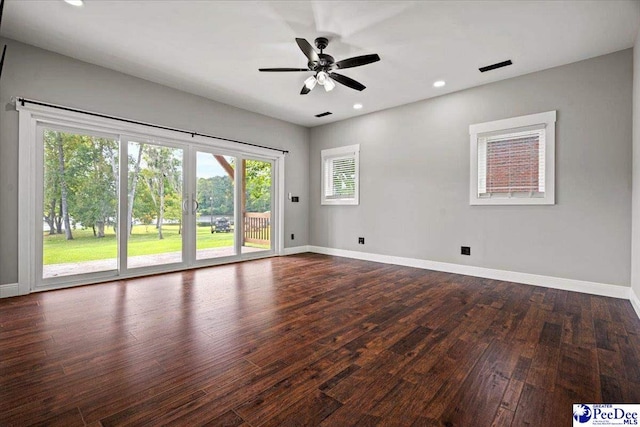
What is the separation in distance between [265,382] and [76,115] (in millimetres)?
4051

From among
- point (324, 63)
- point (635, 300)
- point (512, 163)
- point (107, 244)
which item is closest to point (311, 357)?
point (324, 63)

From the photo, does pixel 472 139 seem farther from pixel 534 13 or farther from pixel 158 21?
pixel 158 21

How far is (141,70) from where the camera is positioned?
13.0ft

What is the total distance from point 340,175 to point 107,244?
427cm

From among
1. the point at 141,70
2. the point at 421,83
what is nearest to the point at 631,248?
the point at 421,83

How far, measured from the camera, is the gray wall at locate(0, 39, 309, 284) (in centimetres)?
325

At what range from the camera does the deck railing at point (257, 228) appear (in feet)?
18.9

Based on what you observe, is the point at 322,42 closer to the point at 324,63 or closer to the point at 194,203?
the point at 324,63

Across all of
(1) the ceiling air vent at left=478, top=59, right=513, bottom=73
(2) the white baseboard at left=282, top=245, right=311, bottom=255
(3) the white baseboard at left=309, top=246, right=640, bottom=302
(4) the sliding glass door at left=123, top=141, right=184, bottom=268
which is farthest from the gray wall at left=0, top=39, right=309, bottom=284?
(1) the ceiling air vent at left=478, top=59, right=513, bottom=73

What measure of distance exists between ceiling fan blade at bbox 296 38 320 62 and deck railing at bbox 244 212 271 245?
3.42m

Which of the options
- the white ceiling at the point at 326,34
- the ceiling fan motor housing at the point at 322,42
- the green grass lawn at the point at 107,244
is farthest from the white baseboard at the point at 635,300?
the green grass lawn at the point at 107,244

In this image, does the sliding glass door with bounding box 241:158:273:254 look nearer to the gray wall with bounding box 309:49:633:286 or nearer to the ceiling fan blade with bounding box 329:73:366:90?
the gray wall with bounding box 309:49:633:286

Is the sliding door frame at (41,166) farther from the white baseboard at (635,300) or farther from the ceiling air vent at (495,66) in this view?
the white baseboard at (635,300)

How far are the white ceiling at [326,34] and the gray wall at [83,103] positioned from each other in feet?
0.58
